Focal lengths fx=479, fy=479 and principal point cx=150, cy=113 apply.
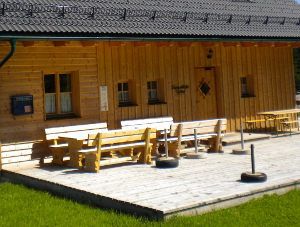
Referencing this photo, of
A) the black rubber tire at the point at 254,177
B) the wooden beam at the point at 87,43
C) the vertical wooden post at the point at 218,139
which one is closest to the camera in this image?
the black rubber tire at the point at 254,177

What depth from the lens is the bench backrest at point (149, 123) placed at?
517 inches

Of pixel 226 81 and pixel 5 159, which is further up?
pixel 226 81

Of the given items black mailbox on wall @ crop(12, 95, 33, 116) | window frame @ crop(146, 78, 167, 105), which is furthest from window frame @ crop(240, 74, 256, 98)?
black mailbox on wall @ crop(12, 95, 33, 116)

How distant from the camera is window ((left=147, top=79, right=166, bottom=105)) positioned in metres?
14.3

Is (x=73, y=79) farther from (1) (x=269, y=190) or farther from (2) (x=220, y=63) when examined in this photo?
(1) (x=269, y=190)

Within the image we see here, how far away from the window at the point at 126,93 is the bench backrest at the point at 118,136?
2380 millimetres

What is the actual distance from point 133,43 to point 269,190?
7015mm

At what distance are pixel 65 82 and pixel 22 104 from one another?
5.22ft

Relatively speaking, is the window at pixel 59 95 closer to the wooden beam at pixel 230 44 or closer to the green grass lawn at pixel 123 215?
the green grass lawn at pixel 123 215

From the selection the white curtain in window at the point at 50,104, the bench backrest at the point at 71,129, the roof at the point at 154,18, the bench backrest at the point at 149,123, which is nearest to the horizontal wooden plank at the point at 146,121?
the bench backrest at the point at 149,123

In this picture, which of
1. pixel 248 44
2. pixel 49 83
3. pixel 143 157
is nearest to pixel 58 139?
pixel 49 83

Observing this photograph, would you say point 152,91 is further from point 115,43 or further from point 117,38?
point 117,38

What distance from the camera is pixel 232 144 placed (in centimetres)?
1416

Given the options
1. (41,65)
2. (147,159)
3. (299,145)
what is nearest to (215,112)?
(299,145)
